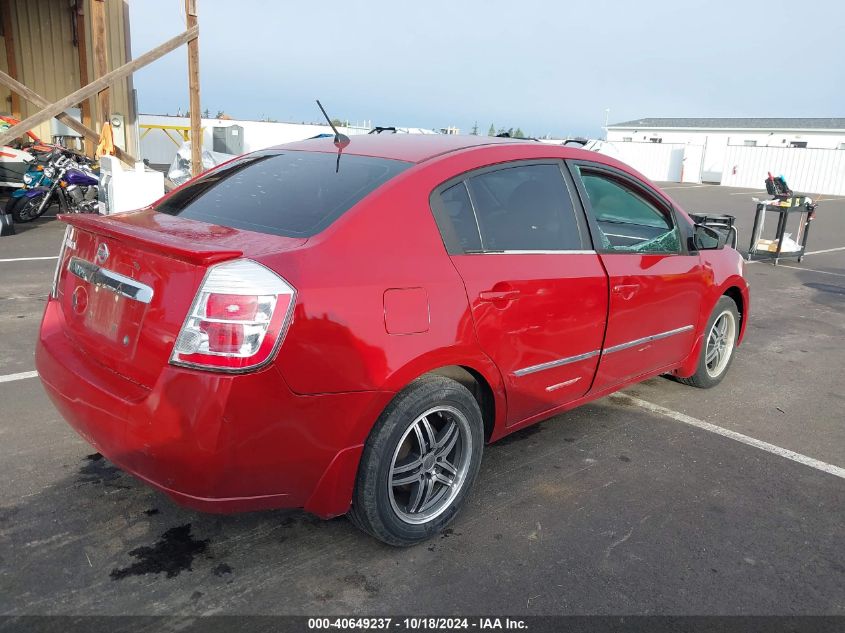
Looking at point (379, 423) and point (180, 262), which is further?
point (379, 423)

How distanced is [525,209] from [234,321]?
1.60m

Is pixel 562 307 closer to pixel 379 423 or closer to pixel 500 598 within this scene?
pixel 379 423

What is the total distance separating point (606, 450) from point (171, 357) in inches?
98.5

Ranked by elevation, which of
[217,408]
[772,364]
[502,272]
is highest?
[502,272]

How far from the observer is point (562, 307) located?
328 cm

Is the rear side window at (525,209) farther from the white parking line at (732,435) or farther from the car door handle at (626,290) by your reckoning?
the white parking line at (732,435)

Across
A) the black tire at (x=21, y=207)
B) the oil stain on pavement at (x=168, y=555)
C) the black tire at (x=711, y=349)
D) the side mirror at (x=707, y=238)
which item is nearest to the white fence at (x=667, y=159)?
the black tire at (x=21, y=207)

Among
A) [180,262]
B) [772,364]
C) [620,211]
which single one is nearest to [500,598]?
[180,262]

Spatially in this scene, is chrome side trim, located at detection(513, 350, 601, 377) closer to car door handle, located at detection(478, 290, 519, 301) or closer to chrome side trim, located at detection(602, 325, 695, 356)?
chrome side trim, located at detection(602, 325, 695, 356)

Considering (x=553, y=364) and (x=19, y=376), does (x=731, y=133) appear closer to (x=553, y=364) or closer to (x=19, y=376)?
(x=553, y=364)

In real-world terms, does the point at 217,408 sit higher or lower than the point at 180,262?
lower

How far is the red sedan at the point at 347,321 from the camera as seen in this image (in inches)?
91.4

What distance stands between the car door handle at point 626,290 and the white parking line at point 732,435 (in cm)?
112

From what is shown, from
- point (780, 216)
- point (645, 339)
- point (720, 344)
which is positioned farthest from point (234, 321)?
point (780, 216)
